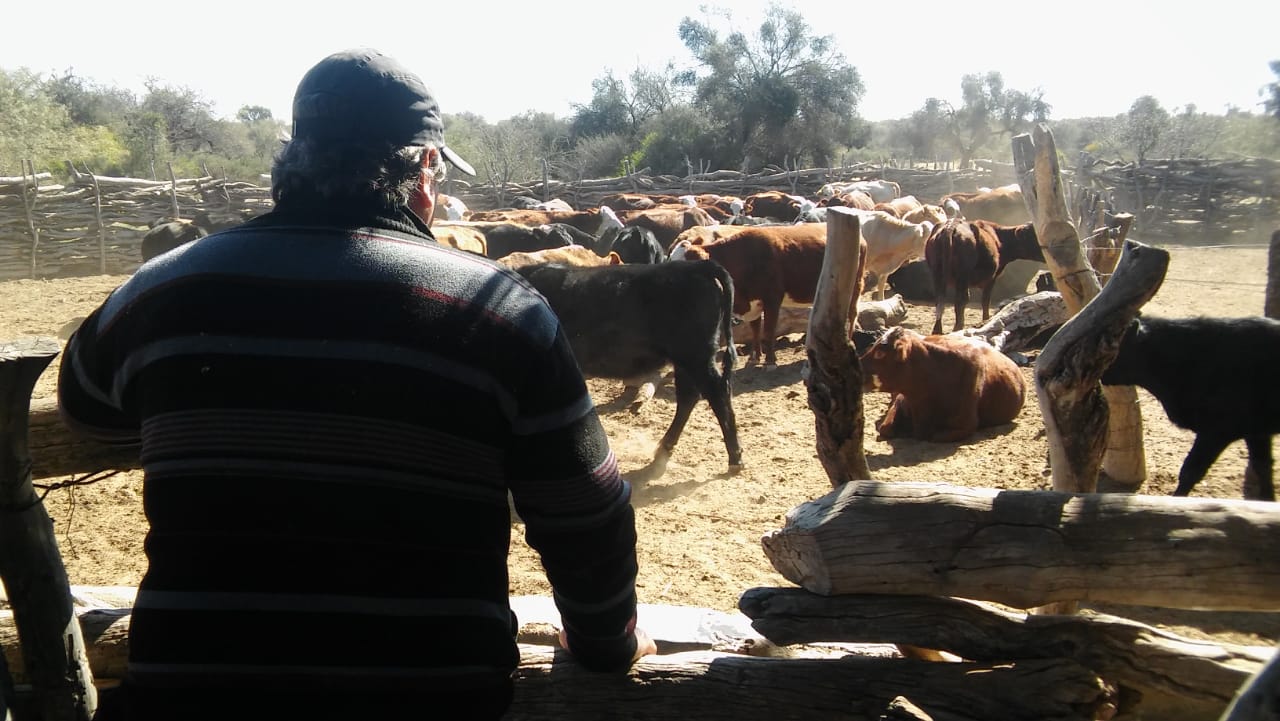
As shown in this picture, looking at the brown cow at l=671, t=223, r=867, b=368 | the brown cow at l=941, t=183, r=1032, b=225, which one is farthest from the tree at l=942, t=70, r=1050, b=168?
the brown cow at l=671, t=223, r=867, b=368

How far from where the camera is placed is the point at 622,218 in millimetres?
20062

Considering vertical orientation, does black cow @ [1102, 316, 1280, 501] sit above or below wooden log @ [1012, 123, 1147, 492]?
below

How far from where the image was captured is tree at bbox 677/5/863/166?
44.0 metres

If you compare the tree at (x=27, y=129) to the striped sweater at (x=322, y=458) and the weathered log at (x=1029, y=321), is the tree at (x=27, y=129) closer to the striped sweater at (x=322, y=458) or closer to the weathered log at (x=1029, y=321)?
the weathered log at (x=1029, y=321)

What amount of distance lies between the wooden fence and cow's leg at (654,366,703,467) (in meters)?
11.0

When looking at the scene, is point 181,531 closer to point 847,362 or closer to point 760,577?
point 847,362

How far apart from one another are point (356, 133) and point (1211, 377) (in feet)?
16.1

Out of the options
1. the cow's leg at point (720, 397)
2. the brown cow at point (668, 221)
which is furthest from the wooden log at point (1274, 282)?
the brown cow at point (668, 221)

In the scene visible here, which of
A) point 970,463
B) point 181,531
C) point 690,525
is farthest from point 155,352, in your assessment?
point 970,463

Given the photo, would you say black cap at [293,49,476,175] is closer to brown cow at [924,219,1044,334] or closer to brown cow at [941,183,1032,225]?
brown cow at [924,219,1044,334]

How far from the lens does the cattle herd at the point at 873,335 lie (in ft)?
15.7

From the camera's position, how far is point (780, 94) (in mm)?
43875

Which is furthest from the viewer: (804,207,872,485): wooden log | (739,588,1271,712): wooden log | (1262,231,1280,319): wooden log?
(1262,231,1280,319): wooden log

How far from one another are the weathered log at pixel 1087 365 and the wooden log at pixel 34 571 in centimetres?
335
